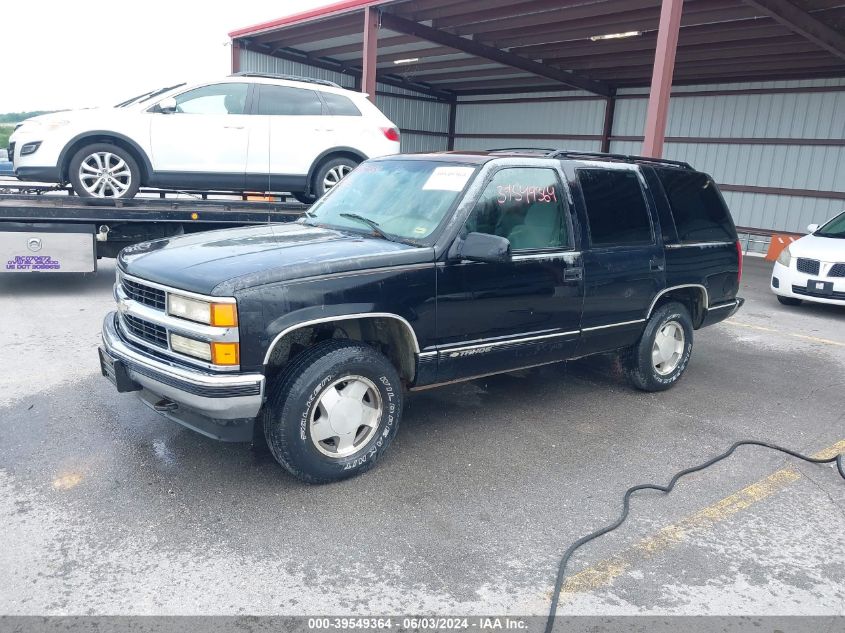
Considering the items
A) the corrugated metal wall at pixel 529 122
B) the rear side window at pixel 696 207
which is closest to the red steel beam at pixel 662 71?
the rear side window at pixel 696 207

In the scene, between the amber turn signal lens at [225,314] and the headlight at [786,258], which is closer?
the amber turn signal lens at [225,314]

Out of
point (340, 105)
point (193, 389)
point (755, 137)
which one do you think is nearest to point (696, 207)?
point (193, 389)

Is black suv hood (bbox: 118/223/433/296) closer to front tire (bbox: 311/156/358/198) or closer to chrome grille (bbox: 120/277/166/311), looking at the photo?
chrome grille (bbox: 120/277/166/311)

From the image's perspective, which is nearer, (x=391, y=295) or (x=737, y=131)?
(x=391, y=295)

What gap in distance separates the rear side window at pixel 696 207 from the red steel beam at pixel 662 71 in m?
3.88

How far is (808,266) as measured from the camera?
31.2ft

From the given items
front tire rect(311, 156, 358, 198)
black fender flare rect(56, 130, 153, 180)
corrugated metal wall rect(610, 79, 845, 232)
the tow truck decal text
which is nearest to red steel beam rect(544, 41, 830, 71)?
corrugated metal wall rect(610, 79, 845, 232)

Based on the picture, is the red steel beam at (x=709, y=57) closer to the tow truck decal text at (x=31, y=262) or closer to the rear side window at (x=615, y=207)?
the rear side window at (x=615, y=207)

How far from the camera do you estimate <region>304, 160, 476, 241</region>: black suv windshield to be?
4.21m

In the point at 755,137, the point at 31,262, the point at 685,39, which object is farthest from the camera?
the point at 755,137

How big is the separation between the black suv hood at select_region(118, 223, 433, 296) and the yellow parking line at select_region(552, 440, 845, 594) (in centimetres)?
184

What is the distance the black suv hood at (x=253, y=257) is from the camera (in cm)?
339

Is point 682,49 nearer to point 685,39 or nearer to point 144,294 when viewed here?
point 685,39

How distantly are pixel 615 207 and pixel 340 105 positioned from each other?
520cm
